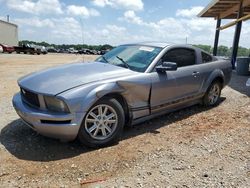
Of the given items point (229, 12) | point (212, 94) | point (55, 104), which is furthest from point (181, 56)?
point (229, 12)

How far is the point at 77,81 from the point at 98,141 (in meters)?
0.91

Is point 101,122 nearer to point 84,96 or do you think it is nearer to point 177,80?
point 84,96

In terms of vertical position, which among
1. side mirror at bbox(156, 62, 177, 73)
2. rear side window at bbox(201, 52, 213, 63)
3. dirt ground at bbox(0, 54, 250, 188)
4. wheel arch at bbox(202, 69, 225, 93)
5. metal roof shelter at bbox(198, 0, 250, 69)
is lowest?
dirt ground at bbox(0, 54, 250, 188)

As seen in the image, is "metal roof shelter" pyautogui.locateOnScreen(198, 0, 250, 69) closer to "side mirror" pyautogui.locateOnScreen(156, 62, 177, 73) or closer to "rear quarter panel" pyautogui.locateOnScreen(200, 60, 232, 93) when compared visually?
"rear quarter panel" pyautogui.locateOnScreen(200, 60, 232, 93)

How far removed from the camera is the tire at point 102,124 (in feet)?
12.9

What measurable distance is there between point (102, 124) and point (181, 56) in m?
2.41

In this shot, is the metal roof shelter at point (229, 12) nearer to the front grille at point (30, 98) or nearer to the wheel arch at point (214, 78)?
the wheel arch at point (214, 78)

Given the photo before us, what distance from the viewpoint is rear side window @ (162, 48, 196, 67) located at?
206 inches

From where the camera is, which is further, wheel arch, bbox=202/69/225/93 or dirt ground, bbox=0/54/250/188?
wheel arch, bbox=202/69/225/93

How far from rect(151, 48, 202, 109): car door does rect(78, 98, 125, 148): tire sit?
82 centimetres

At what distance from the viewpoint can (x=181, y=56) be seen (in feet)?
18.4

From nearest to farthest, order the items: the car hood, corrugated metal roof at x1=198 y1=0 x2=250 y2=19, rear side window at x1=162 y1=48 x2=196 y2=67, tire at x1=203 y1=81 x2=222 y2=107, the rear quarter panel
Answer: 1. the car hood
2. rear side window at x1=162 y1=48 x2=196 y2=67
3. the rear quarter panel
4. tire at x1=203 y1=81 x2=222 y2=107
5. corrugated metal roof at x1=198 y1=0 x2=250 y2=19

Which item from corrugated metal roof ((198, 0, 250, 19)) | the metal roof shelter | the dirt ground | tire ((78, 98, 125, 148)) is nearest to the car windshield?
tire ((78, 98, 125, 148))

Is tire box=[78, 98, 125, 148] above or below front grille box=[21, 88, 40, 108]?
below
